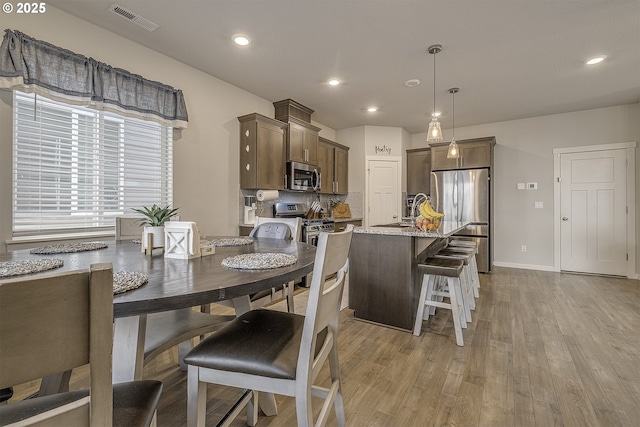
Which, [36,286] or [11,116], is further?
[11,116]

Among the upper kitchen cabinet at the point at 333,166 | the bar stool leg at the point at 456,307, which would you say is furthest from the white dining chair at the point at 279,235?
the upper kitchen cabinet at the point at 333,166

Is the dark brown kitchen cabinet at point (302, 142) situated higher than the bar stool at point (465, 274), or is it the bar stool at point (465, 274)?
the dark brown kitchen cabinet at point (302, 142)

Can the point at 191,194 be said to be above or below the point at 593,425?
above

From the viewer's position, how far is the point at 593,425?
4.72ft

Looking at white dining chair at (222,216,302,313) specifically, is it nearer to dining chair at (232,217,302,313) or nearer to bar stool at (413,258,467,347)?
dining chair at (232,217,302,313)

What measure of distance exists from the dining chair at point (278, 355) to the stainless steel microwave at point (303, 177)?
305cm

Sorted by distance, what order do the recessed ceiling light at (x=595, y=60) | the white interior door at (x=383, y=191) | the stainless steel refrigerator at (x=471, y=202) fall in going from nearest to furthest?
the recessed ceiling light at (x=595, y=60), the stainless steel refrigerator at (x=471, y=202), the white interior door at (x=383, y=191)

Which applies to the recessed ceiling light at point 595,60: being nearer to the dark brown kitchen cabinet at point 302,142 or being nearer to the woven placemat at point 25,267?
the dark brown kitchen cabinet at point 302,142

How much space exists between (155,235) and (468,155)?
16.4ft

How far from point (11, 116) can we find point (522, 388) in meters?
3.82

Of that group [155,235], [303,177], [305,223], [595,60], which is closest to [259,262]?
[155,235]

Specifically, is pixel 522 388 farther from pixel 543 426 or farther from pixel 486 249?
pixel 486 249

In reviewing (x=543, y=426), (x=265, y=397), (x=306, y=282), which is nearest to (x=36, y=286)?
(x=265, y=397)

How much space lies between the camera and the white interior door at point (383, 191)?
18.3ft
